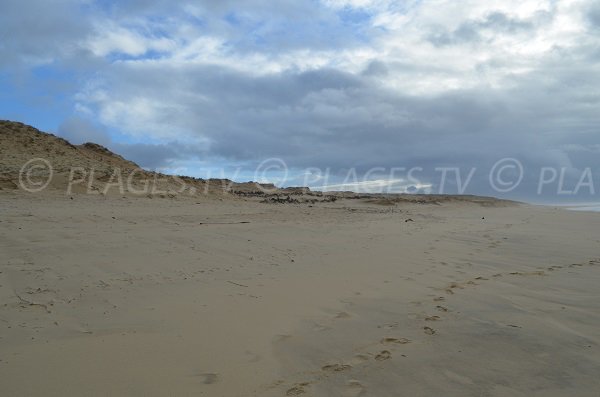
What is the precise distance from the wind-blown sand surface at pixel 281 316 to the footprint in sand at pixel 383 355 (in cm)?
2

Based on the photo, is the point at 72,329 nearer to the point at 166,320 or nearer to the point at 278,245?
the point at 166,320

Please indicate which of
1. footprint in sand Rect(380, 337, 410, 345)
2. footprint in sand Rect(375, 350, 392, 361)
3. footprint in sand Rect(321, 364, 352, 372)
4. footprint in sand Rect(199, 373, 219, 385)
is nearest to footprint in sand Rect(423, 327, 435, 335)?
footprint in sand Rect(380, 337, 410, 345)

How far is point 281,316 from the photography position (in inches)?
171

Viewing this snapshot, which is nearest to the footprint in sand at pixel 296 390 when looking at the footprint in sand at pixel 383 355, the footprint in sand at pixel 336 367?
the footprint in sand at pixel 336 367

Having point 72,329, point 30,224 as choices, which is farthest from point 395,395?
point 30,224

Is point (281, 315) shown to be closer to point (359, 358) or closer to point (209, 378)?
point (359, 358)

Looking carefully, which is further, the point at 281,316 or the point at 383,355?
the point at 281,316

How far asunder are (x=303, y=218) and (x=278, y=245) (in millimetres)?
4647

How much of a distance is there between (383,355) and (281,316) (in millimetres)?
1244

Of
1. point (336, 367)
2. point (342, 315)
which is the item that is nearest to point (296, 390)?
point (336, 367)

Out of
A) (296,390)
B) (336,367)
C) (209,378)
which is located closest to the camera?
(296,390)

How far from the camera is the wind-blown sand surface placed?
120 inches

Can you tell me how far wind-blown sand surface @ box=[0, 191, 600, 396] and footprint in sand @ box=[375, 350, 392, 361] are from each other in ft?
0.05

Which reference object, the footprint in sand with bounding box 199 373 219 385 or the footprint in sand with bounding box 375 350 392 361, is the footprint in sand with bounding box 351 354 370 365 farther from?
the footprint in sand with bounding box 199 373 219 385
